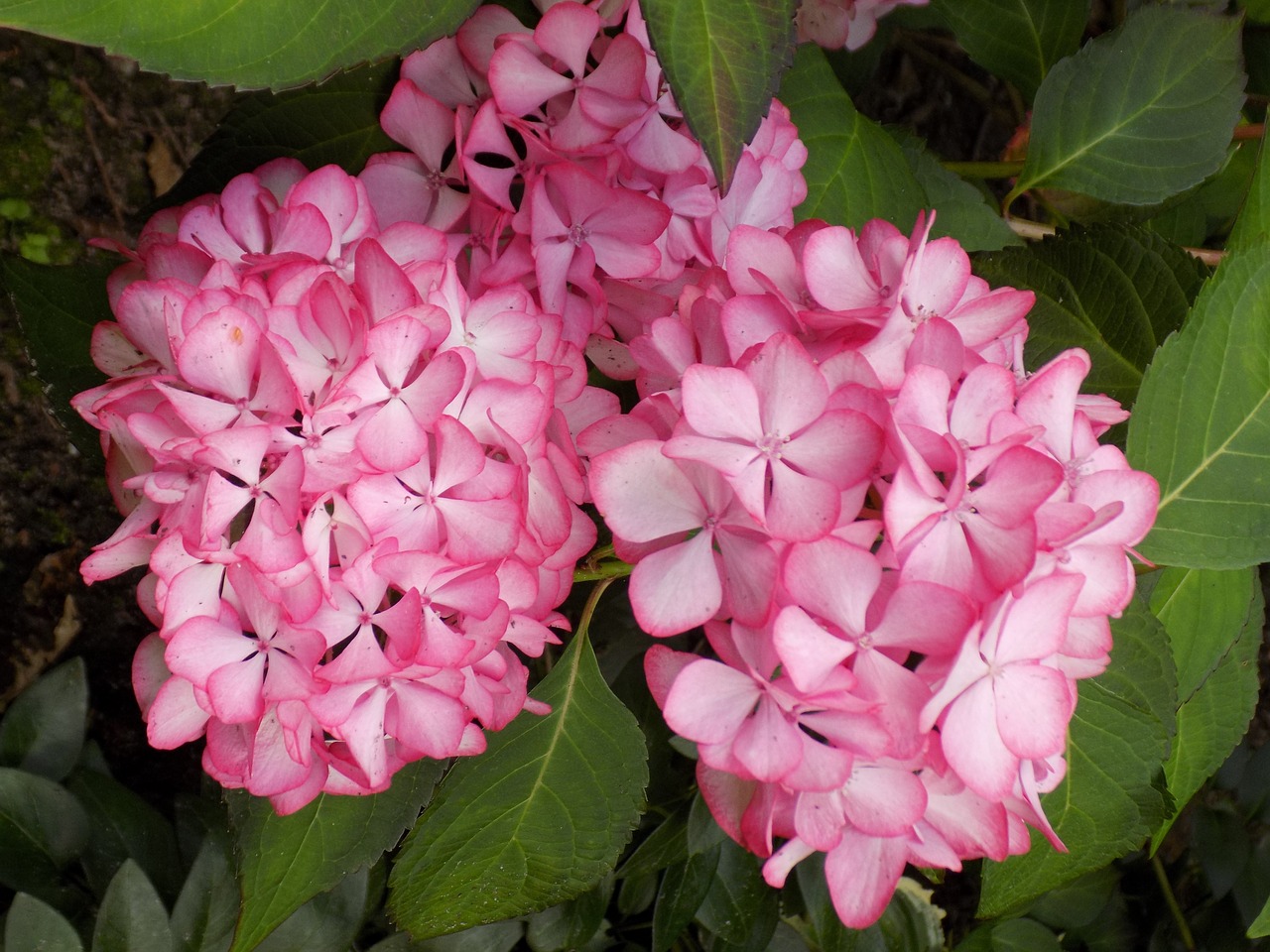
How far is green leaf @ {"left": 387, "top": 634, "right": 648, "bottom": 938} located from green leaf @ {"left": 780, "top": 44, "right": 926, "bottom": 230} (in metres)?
0.38

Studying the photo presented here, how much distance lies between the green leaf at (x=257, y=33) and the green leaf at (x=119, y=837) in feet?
2.47

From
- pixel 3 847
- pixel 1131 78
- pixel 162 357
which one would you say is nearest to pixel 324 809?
pixel 162 357

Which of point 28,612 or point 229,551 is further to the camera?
point 28,612

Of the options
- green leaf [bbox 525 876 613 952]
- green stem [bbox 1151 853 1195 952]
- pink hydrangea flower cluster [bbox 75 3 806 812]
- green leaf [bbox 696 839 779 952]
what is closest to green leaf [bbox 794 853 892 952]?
green leaf [bbox 696 839 779 952]

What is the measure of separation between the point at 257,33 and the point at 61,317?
0.28 metres

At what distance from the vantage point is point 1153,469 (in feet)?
2.49

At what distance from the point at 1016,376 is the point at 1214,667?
46 centimetres

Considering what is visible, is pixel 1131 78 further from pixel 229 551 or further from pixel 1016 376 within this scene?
pixel 229 551

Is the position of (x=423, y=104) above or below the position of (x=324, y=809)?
above

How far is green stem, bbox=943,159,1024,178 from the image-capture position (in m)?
1.01

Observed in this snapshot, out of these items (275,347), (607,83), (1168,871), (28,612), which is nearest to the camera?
(275,347)

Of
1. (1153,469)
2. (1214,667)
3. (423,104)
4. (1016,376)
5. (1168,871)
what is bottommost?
(1168,871)

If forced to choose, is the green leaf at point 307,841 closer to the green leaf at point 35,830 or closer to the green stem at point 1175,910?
the green leaf at point 35,830

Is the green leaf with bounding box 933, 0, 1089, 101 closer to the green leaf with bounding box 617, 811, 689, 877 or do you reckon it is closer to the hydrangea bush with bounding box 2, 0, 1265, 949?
the hydrangea bush with bounding box 2, 0, 1265, 949
